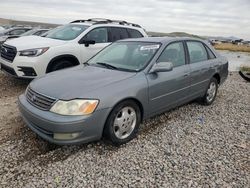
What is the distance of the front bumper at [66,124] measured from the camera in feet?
11.0

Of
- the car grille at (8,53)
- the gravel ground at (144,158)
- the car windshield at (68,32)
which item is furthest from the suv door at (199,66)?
the car grille at (8,53)

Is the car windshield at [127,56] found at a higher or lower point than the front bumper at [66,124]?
higher

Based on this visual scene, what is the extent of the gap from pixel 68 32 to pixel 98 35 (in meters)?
0.85

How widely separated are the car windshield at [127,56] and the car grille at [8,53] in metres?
2.64

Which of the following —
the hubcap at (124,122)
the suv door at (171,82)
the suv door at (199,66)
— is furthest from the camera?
the suv door at (199,66)

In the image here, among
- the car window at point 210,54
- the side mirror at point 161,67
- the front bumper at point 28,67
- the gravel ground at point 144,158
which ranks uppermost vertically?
the car window at point 210,54

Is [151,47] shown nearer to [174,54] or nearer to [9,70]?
[174,54]

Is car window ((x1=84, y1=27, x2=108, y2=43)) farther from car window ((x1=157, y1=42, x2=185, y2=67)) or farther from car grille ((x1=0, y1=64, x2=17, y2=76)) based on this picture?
car window ((x1=157, y1=42, x2=185, y2=67))

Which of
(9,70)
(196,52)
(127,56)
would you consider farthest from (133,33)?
(127,56)

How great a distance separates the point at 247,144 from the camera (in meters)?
4.26

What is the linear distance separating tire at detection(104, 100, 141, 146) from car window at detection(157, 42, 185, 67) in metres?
1.04

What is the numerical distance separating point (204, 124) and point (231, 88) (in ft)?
12.0

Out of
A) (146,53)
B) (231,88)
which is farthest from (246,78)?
(146,53)

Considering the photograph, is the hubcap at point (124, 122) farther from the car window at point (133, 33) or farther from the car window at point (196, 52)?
the car window at point (133, 33)
